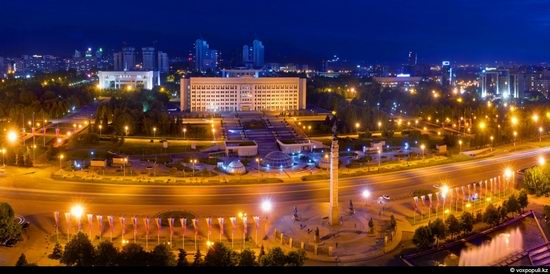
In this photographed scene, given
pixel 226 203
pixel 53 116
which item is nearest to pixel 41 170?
pixel 226 203

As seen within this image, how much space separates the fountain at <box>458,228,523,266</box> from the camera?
13.6m

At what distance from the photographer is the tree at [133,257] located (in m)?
11.6

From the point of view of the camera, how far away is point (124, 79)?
66.8 m

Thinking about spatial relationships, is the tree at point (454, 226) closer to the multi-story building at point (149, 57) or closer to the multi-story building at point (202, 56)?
the multi-story building at point (149, 57)

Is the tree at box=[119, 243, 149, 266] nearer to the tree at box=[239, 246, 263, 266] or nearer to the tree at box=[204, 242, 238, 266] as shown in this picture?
the tree at box=[204, 242, 238, 266]

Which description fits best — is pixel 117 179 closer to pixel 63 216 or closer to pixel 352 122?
pixel 63 216

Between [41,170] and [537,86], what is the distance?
66815 mm

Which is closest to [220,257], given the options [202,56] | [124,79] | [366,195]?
[366,195]

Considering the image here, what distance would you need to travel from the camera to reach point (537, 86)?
7194 cm

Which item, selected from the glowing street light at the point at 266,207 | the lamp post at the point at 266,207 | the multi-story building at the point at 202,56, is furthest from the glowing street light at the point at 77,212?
the multi-story building at the point at 202,56

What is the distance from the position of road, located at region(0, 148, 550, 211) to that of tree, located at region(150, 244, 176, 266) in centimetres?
666

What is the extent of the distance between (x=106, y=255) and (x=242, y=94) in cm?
3992

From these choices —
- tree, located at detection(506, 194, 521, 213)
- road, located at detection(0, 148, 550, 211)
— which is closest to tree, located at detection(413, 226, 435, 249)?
tree, located at detection(506, 194, 521, 213)

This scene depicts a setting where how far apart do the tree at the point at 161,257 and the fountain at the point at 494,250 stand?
7062 mm
